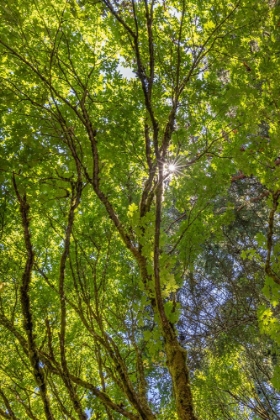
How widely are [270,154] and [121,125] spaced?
1.91 meters

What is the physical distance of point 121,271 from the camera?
15.6 ft

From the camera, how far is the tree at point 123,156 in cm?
229

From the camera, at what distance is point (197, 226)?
3.51 metres

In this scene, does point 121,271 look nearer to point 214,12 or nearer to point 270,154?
point 270,154

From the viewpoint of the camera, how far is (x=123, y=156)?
3795 millimetres

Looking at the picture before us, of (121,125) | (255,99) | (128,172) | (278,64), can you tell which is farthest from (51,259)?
(278,64)

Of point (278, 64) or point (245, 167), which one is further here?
point (278, 64)

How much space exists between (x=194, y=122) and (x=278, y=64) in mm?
1078

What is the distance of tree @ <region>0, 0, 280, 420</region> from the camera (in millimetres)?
2287

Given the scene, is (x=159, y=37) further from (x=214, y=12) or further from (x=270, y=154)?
(x=270, y=154)

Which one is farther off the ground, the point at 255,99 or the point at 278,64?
the point at 278,64

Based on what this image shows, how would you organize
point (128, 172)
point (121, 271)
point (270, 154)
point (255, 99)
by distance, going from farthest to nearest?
1. point (121, 271)
2. point (128, 172)
3. point (255, 99)
4. point (270, 154)

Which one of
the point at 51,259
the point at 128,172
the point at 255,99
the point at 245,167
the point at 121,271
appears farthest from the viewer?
the point at 51,259

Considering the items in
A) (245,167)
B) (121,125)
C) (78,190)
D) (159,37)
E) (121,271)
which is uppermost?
(159,37)
